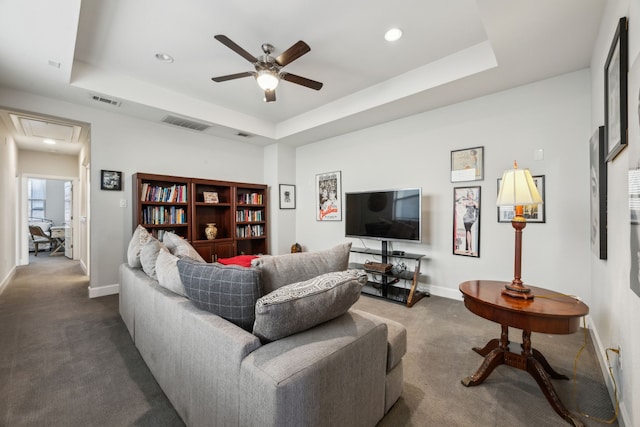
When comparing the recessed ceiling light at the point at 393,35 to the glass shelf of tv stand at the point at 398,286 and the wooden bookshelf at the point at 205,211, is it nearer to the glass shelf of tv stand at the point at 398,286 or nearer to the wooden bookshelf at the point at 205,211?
the glass shelf of tv stand at the point at 398,286

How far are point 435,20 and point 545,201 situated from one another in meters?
2.14

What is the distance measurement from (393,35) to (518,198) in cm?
190

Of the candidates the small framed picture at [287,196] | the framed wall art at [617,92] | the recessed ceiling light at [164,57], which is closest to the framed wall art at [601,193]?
the framed wall art at [617,92]

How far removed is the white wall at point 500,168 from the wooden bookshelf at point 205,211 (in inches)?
84.2

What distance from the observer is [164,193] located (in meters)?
4.03

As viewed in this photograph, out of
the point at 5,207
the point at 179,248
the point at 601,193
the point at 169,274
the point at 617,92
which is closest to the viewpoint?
the point at 617,92

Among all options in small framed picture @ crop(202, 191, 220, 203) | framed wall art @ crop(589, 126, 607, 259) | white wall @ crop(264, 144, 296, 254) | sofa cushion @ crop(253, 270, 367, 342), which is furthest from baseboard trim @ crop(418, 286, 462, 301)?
small framed picture @ crop(202, 191, 220, 203)

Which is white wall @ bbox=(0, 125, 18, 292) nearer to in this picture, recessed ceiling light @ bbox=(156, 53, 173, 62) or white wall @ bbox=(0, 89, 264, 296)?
white wall @ bbox=(0, 89, 264, 296)

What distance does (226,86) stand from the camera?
3553 mm

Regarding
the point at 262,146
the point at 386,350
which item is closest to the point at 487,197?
the point at 386,350

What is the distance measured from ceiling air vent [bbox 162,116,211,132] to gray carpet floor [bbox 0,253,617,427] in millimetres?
2701

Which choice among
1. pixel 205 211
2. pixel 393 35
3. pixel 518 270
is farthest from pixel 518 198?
pixel 205 211

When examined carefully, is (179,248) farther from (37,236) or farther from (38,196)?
(38,196)

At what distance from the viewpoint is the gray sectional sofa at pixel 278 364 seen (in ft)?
2.94
